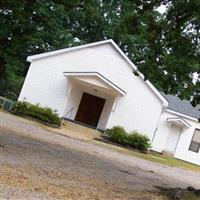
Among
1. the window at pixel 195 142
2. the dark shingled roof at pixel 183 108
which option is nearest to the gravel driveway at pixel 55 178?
the dark shingled roof at pixel 183 108

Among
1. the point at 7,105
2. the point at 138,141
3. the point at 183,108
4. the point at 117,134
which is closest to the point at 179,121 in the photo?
the point at 183,108

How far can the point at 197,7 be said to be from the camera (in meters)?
11.2

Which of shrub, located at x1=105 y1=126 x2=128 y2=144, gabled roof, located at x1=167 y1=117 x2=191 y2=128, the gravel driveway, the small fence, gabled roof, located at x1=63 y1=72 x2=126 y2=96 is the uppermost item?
gabled roof, located at x1=63 y1=72 x2=126 y2=96

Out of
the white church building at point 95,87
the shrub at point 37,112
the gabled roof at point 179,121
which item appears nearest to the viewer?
the shrub at point 37,112

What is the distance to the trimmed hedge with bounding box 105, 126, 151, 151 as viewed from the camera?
28.1 metres

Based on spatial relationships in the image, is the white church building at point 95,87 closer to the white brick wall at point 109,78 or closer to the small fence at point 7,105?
the white brick wall at point 109,78

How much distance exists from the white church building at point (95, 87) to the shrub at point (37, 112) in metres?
2.30

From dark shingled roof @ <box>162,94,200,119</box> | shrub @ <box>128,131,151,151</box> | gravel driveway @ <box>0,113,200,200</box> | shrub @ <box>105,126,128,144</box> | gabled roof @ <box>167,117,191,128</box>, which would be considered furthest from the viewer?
dark shingled roof @ <box>162,94,200,119</box>

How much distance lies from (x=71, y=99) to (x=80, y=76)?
243 centimetres

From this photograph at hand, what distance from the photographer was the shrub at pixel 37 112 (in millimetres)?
26922

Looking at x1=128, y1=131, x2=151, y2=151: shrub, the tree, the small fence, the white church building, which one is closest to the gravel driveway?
the small fence

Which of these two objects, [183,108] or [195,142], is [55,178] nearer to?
[183,108]

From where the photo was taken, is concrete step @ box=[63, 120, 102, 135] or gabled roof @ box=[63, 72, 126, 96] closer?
concrete step @ box=[63, 120, 102, 135]

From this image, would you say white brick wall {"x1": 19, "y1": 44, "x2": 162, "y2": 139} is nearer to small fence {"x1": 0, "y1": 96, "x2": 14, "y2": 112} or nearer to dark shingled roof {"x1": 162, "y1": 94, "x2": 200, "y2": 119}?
small fence {"x1": 0, "y1": 96, "x2": 14, "y2": 112}
